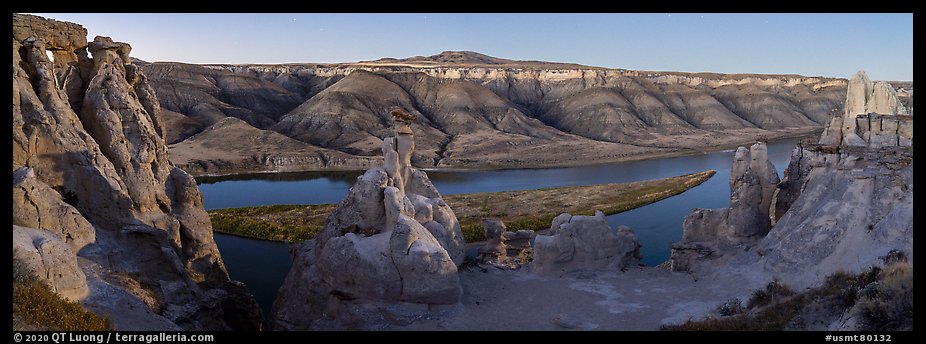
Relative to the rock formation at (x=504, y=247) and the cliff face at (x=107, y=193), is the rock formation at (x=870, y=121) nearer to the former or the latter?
the rock formation at (x=504, y=247)

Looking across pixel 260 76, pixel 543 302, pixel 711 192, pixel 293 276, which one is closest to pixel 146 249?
pixel 293 276

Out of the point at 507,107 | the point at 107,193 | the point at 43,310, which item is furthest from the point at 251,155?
the point at 43,310

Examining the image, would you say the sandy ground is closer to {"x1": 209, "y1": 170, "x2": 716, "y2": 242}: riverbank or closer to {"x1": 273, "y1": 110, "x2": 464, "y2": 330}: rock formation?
{"x1": 273, "y1": 110, "x2": 464, "y2": 330}: rock formation

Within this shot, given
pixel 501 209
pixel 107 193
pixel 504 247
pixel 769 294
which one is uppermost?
pixel 107 193

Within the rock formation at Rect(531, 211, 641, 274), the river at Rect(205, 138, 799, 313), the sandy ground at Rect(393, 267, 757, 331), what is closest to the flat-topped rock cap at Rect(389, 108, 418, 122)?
the sandy ground at Rect(393, 267, 757, 331)

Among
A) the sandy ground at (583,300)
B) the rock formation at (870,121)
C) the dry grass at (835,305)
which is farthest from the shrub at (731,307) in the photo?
the rock formation at (870,121)

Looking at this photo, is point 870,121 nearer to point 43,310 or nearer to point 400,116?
point 400,116
